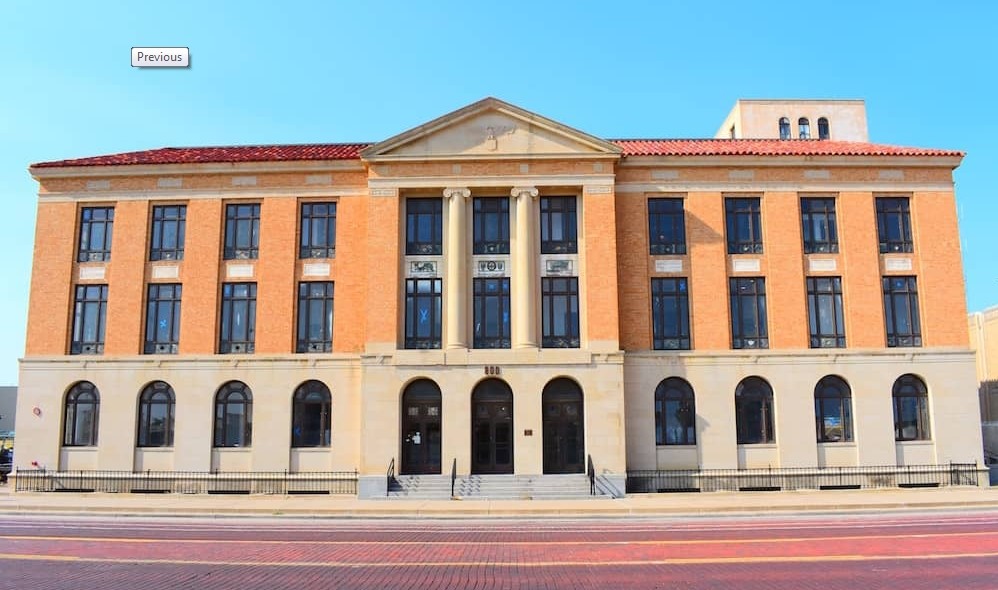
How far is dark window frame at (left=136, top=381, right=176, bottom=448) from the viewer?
104 ft

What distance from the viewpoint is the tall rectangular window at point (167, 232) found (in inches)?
1302

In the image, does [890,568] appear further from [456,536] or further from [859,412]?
[859,412]

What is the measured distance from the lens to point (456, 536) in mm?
18078

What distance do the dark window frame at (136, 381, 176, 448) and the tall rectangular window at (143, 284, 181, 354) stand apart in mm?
1570

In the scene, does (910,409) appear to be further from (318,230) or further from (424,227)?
(318,230)

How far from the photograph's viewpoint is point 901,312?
32312 mm

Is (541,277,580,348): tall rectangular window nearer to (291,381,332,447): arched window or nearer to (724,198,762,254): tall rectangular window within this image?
(724,198,762,254): tall rectangular window

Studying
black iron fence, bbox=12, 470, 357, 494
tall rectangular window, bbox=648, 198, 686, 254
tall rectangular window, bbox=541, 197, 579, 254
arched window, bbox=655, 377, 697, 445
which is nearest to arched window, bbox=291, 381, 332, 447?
black iron fence, bbox=12, 470, 357, 494

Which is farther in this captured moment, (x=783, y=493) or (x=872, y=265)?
(x=872, y=265)

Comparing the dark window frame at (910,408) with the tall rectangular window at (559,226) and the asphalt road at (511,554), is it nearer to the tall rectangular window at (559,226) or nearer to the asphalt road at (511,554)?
the asphalt road at (511,554)

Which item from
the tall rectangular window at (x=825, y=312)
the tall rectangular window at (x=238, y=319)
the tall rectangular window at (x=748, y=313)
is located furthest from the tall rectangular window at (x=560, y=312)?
the tall rectangular window at (x=238, y=319)

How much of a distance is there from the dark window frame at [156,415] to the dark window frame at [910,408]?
29.7m

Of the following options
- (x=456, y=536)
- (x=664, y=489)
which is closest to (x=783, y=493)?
(x=664, y=489)

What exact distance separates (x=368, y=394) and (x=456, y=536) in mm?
12861
